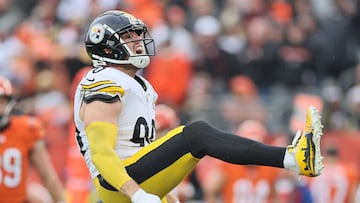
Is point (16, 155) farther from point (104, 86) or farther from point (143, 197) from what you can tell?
point (143, 197)

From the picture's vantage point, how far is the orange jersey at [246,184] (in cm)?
1140

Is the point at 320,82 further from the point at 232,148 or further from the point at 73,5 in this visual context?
the point at 232,148

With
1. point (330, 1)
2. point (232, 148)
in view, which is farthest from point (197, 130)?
point (330, 1)

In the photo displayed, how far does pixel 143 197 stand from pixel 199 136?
514 mm

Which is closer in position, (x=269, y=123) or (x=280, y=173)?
(x=280, y=173)

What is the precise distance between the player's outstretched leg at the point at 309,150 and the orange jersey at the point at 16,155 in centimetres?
280

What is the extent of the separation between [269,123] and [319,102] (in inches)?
26.5

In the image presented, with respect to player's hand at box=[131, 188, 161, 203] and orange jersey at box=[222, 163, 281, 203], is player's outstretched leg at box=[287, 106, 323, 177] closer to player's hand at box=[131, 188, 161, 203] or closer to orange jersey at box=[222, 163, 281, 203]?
player's hand at box=[131, 188, 161, 203]

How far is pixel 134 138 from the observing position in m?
6.60

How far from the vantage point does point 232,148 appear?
20.4ft

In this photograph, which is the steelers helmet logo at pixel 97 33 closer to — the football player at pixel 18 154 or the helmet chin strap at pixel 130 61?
the helmet chin strap at pixel 130 61

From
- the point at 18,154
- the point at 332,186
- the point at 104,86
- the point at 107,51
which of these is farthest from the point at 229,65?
the point at 104,86

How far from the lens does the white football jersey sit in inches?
252

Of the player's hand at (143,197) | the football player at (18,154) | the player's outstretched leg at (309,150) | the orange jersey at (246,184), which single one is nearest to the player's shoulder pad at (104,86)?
the player's hand at (143,197)
